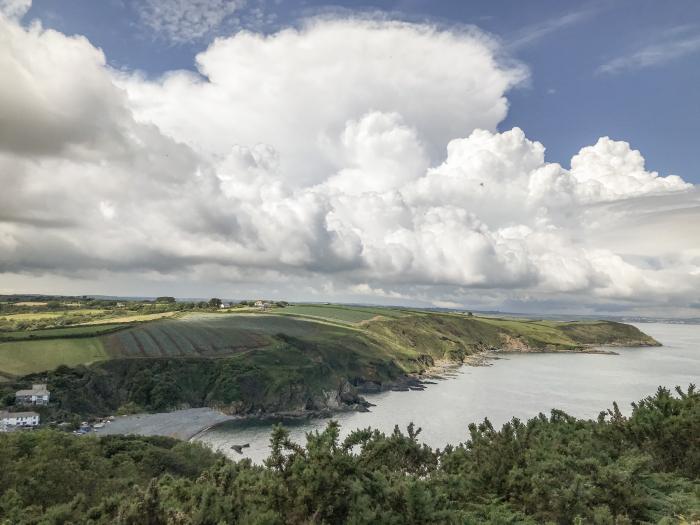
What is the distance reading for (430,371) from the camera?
192625mm

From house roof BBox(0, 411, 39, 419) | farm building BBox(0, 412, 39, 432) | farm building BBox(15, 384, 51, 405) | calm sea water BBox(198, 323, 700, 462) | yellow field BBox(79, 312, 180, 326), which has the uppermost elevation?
yellow field BBox(79, 312, 180, 326)

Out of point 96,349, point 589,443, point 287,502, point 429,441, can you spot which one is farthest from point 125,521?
point 96,349

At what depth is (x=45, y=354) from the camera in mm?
124062

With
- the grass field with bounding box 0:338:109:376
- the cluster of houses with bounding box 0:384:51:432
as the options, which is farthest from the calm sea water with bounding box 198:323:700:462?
the grass field with bounding box 0:338:109:376

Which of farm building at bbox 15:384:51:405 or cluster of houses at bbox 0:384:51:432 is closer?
cluster of houses at bbox 0:384:51:432

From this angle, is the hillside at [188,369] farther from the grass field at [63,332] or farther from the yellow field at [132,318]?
the yellow field at [132,318]

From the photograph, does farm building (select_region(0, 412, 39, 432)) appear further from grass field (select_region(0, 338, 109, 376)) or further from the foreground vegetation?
the foreground vegetation

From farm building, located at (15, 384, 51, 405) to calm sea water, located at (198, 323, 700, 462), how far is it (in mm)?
36833

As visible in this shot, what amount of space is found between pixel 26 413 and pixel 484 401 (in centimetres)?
11478

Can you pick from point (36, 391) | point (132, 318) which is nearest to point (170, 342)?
point (132, 318)

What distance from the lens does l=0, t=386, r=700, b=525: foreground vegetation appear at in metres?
13.6

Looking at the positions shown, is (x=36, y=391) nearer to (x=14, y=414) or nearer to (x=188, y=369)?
(x=14, y=414)

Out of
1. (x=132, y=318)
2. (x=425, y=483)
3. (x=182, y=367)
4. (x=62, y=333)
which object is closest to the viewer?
(x=425, y=483)

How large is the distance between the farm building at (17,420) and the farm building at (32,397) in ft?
24.4
